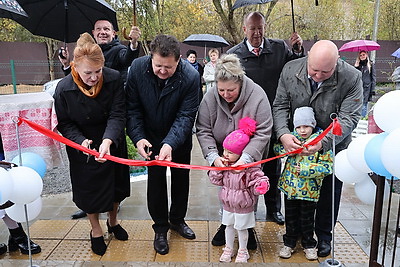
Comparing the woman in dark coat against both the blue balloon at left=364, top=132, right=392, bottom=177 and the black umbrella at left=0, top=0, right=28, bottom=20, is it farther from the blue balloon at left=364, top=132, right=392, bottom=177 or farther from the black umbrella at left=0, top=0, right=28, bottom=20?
the blue balloon at left=364, top=132, right=392, bottom=177

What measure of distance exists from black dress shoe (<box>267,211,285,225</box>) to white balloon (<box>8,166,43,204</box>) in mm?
2412

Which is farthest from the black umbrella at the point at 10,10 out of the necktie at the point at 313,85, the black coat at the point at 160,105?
the necktie at the point at 313,85

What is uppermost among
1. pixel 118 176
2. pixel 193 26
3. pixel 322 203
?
pixel 193 26

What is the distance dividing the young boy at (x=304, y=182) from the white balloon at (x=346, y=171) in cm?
19

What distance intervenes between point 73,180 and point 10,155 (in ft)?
1.84

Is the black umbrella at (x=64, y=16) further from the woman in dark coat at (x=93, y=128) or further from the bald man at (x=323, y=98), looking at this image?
the bald man at (x=323, y=98)

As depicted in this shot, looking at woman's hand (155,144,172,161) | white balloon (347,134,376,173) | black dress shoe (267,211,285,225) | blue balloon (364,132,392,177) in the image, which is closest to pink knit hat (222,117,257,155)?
woman's hand (155,144,172,161)

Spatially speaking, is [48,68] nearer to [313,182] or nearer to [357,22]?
[313,182]

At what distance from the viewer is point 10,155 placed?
10.2 feet

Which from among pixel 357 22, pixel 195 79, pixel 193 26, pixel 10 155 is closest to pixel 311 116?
pixel 195 79

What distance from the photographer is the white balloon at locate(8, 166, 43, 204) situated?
256cm

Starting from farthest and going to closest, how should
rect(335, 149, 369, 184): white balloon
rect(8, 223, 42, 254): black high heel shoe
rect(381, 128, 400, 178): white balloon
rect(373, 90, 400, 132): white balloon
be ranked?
rect(8, 223, 42, 254): black high heel shoe, rect(335, 149, 369, 184): white balloon, rect(373, 90, 400, 132): white balloon, rect(381, 128, 400, 178): white balloon

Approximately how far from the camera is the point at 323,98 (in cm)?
304

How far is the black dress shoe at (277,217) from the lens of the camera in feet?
12.8
